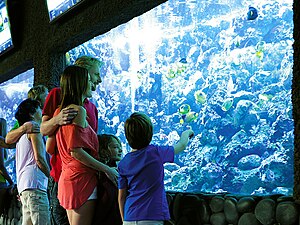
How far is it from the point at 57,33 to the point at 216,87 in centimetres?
201

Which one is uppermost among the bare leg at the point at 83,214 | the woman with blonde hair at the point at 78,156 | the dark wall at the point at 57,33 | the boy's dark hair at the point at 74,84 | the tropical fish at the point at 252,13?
the dark wall at the point at 57,33

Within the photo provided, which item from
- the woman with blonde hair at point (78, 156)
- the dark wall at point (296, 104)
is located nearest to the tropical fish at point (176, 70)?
the woman with blonde hair at point (78, 156)

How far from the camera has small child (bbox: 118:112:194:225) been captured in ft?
8.69

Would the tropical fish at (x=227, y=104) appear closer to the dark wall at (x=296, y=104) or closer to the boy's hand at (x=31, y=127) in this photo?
the dark wall at (x=296, y=104)

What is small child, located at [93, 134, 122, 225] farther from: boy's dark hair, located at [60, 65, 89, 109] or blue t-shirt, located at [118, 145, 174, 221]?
boy's dark hair, located at [60, 65, 89, 109]

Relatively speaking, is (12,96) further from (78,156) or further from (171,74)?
(78,156)

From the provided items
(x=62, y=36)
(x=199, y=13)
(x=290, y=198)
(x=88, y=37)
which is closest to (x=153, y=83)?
(x=199, y=13)

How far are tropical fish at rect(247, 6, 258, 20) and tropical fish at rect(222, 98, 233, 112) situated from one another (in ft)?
1.70

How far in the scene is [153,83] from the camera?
385cm

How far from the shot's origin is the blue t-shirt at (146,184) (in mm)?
2648

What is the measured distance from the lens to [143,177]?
2.68m

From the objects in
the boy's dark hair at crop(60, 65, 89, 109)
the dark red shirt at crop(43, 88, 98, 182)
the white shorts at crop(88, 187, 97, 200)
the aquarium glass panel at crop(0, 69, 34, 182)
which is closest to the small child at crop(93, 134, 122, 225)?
the white shorts at crop(88, 187, 97, 200)

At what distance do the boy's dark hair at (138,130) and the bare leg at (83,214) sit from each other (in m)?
0.41

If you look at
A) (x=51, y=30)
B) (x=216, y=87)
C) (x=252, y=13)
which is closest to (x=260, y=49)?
(x=252, y=13)
